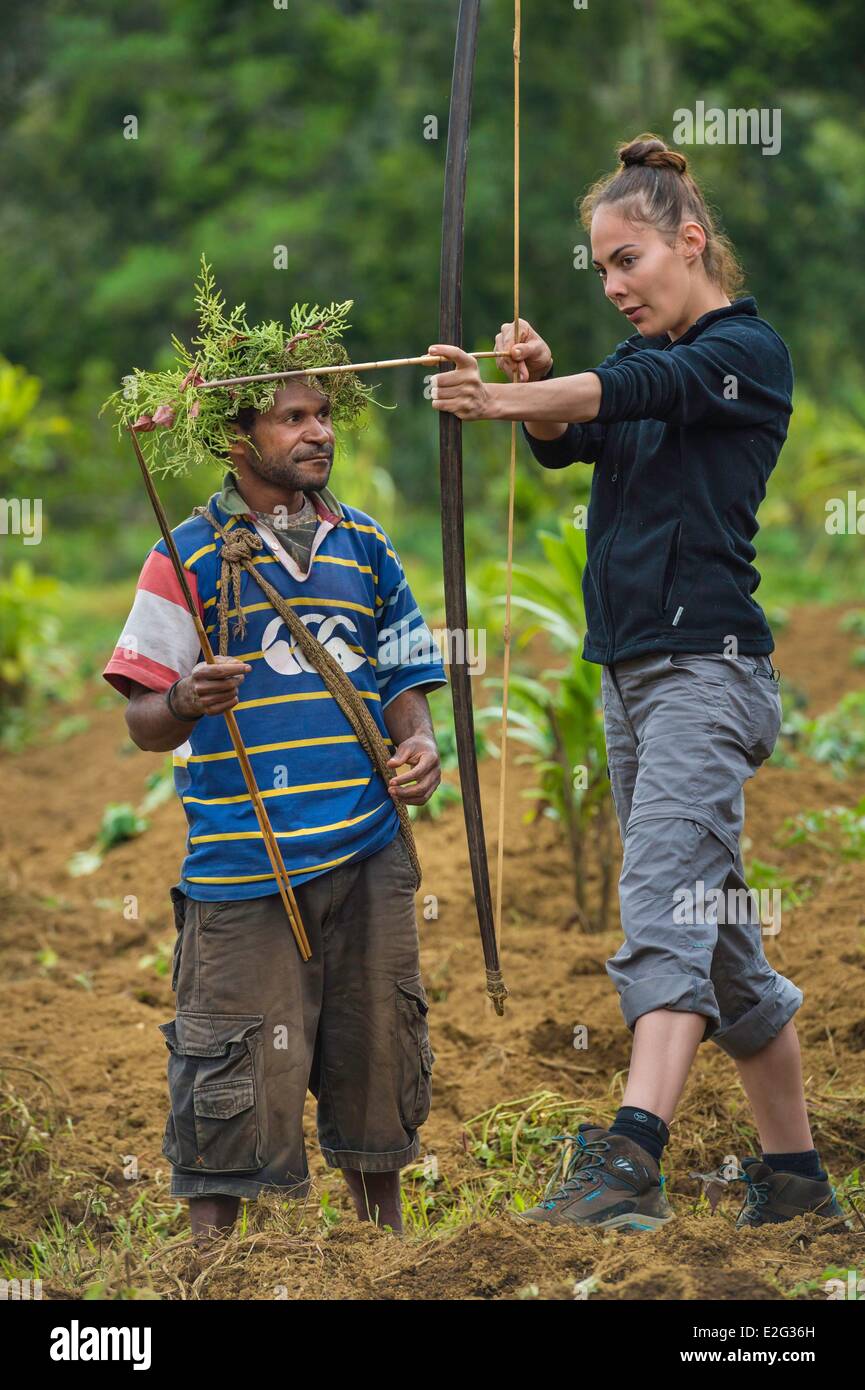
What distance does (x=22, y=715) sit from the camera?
9.49 metres

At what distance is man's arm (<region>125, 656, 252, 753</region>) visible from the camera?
2.82 m

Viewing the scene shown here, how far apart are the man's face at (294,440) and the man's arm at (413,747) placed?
0.51 meters

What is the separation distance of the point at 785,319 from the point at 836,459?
12.6 feet

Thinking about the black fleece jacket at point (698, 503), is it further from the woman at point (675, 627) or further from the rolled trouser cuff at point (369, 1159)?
the rolled trouser cuff at point (369, 1159)

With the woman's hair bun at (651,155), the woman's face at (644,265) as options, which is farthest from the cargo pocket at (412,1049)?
the woman's hair bun at (651,155)

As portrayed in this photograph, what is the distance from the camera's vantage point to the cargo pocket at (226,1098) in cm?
301

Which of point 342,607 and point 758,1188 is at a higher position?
point 342,607

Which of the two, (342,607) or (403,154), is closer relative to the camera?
(342,607)

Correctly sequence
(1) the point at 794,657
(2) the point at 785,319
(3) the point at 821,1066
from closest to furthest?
(3) the point at 821,1066 → (1) the point at 794,657 → (2) the point at 785,319

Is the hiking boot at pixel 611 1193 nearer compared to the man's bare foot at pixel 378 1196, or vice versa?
the hiking boot at pixel 611 1193

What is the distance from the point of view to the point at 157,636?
299 cm

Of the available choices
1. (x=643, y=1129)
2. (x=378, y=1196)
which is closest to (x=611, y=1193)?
(x=643, y=1129)

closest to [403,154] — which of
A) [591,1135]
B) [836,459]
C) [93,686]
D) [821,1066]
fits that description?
[836,459]

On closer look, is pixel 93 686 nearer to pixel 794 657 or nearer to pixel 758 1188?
pixel 794 657
